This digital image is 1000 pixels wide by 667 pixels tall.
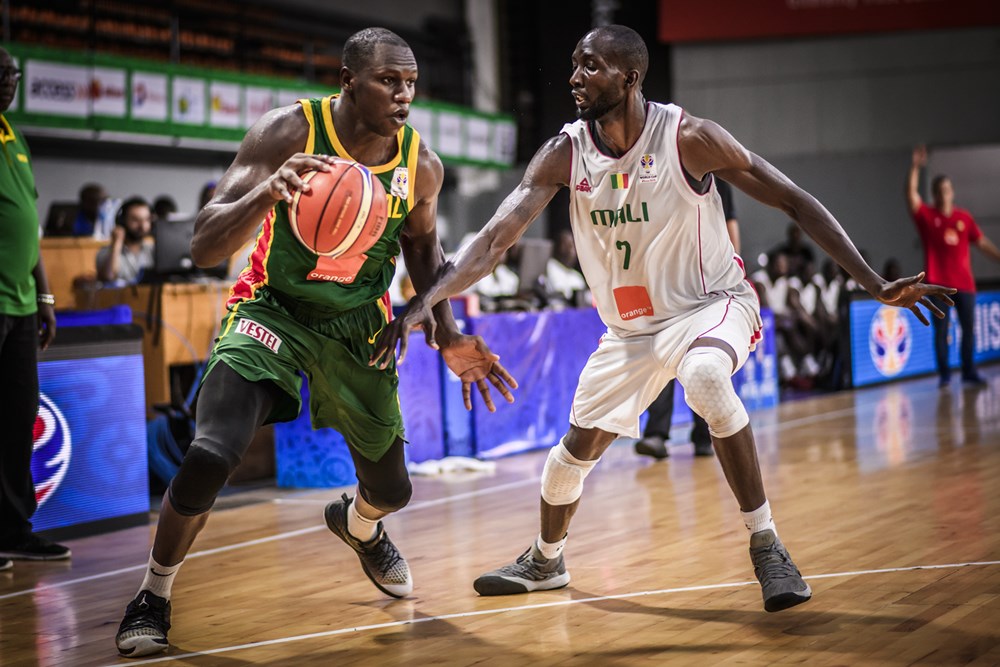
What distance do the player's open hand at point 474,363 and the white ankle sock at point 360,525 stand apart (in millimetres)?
612

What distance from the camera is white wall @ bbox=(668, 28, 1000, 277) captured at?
17422 mm

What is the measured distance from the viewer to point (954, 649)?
3119 mm

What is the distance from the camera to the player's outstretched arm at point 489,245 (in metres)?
3.56

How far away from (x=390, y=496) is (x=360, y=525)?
9.8 inches

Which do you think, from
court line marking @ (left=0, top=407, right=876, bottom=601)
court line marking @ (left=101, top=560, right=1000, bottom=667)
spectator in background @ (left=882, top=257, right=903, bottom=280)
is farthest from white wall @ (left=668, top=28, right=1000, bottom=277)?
court line marking @ (left=101, top=560, right=1000, bottom=667)

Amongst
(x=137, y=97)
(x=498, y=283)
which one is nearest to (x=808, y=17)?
(x=498, y=283)

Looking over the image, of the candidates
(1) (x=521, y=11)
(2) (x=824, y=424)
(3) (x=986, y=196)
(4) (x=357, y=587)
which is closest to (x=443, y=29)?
(1) (x=521, y=11)

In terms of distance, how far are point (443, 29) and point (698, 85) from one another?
392cm

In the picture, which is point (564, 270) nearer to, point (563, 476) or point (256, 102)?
point (256, 102)

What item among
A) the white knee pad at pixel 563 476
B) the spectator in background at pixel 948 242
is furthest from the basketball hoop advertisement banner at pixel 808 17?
the white knee pad at pixel 563 476

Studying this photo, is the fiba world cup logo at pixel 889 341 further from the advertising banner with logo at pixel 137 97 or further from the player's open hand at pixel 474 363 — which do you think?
the player's open hand at pixel 474 363

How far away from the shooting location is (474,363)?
3727mm

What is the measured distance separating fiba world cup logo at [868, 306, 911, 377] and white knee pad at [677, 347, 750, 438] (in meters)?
9.07

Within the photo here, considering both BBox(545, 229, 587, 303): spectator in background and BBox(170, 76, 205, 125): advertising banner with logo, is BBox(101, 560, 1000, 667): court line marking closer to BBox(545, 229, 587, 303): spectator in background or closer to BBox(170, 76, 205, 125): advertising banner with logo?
BBox(545, 229, 587, 303): spectator in background
